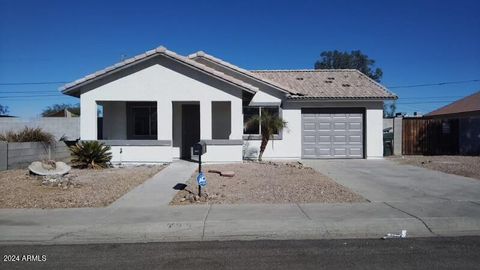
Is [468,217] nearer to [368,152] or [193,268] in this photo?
[193,268]

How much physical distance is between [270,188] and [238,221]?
3904mm

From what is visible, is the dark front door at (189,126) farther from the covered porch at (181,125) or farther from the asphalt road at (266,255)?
the asphalt road at (266,255)

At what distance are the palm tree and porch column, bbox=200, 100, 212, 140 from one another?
247 cm

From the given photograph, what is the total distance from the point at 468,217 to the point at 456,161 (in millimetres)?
11966

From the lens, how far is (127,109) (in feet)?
65.2

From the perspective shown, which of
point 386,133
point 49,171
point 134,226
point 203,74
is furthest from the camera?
point 386,133

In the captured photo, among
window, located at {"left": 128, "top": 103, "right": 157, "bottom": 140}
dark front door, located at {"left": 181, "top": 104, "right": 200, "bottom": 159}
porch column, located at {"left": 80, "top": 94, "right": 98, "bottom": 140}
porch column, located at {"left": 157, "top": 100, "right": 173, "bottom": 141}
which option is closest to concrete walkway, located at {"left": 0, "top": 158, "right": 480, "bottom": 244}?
porch column, located at {"left": 157, "top": 100, "right": 173, "bottom": 141}

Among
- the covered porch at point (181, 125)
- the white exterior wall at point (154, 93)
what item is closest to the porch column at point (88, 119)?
the white exterior wall at point (154, 93)

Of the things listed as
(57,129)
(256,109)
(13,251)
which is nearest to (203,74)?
(256,109)

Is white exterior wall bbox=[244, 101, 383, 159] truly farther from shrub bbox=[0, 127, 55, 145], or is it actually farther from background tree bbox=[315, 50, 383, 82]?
background tree bbox=[315, 50, 383, 82]

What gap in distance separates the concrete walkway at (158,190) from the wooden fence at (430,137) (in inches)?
506

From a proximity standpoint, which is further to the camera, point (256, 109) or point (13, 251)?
point (256, 109)

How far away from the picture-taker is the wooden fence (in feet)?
78.9

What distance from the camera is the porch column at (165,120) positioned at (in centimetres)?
1778
